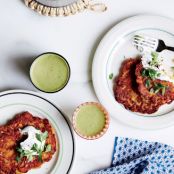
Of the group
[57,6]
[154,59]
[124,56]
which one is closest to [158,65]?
[154,59]

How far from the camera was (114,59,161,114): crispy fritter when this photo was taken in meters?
1.85

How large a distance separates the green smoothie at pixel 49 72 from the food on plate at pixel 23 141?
14cm

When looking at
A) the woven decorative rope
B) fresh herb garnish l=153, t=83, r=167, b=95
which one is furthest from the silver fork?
the woven decorative rope

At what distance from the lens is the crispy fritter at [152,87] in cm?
181

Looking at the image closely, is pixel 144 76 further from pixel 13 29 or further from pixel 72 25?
pixel 13 29

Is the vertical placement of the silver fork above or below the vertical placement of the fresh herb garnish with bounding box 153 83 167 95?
above

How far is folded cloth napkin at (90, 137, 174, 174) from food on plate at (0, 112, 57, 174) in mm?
246

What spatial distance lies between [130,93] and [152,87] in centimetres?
9

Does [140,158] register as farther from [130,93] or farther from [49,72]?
[49,72]

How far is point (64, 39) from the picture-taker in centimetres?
186

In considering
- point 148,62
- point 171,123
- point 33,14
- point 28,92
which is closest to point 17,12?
point 33,14

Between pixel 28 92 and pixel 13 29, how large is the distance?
262mm

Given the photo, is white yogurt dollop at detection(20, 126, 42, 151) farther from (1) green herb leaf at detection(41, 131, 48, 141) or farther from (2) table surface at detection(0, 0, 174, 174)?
(2) table surface at detection(0, 0, 174, 174)

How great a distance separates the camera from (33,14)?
1.85 metres
